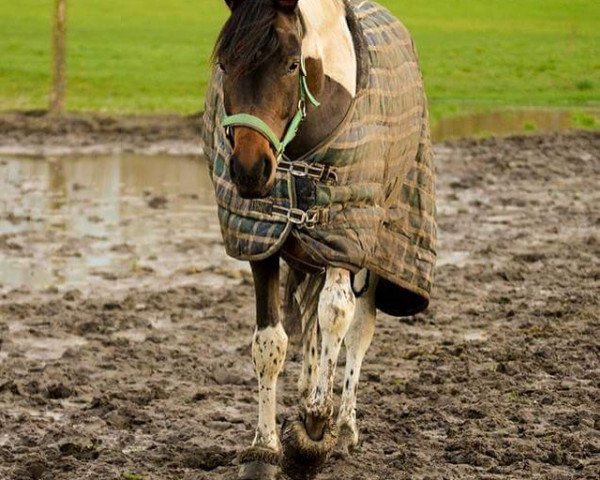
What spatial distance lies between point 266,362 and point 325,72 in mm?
1120

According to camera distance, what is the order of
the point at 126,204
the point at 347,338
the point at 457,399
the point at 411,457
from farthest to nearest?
the point at 126,204 → the point at 457,399 → the point at 347,338 → the point at 411,457

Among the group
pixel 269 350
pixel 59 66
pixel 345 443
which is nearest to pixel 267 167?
pixel 269 350

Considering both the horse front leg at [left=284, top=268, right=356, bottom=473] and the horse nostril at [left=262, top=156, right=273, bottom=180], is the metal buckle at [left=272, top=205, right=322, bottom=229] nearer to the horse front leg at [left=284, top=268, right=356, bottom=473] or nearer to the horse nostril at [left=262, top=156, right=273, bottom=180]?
the horse front leg at [left=284, top=268, right=356, bottom=473]

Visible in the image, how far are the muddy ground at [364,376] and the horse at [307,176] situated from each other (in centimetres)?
28

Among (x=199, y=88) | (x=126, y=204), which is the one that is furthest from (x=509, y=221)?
(x=199, y=88)

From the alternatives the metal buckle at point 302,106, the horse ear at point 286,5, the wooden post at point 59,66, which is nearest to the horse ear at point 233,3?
the horse ear at point 286,5

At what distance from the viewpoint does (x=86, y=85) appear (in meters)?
25.0

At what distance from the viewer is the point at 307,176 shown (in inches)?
223

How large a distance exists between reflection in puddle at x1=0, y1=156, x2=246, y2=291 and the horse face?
16.3 feet

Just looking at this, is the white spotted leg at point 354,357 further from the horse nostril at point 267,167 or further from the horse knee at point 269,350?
the horse nostril at point 267,167

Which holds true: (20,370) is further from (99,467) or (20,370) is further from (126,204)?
(126,204)

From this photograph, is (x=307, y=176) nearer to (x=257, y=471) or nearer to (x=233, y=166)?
(x=233, y=166)

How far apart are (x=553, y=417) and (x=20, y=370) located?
104 inches

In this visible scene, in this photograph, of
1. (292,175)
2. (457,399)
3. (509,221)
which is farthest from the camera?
(509,221)
